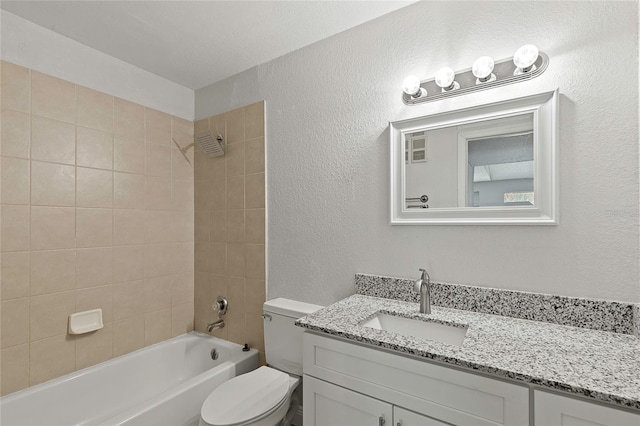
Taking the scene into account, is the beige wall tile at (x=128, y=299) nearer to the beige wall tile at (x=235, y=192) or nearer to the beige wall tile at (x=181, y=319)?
the beige wall tile at (x=181, y=319)

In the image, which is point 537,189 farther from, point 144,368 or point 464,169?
point 144,368

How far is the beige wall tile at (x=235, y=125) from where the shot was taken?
7.34 feet

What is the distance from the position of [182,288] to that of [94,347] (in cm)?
65

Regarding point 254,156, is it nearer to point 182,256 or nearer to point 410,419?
point 182,256

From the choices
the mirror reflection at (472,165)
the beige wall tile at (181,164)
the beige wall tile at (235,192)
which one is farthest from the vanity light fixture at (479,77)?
the beige wall tile at (181,164)

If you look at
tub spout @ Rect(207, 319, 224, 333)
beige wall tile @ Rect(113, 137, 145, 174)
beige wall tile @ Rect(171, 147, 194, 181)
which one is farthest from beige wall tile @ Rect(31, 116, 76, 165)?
tub spout @ Rect(207, 319, 224, 333)

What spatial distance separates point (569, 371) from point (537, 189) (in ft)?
2.28

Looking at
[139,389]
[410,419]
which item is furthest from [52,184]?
[410,419]

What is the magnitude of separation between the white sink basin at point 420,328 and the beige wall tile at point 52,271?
1.74 m

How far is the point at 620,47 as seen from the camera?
1.13 metres

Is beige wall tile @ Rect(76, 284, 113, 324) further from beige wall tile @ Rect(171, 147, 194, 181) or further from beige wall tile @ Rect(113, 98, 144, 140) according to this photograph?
beige wall tile @ Rect(113, 98, 144, 140)

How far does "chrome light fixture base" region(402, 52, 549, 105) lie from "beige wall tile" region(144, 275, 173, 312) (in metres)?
2.08

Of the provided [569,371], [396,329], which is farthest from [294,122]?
[569,371]

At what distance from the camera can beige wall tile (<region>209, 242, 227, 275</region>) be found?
2318 mm
